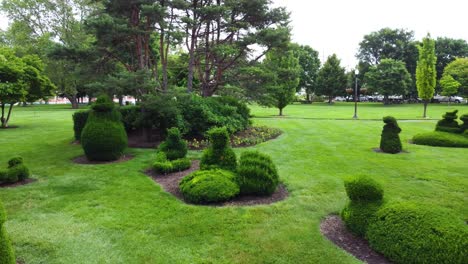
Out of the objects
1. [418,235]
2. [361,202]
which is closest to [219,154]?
[361,202]

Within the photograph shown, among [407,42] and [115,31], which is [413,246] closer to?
[115,31]

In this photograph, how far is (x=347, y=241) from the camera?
4.15 meters

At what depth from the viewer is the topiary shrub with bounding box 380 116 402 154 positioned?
10102mm

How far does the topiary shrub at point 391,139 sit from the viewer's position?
33.1 feet

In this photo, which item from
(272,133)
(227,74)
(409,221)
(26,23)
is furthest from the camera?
(26,23)

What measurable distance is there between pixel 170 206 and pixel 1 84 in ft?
47.9

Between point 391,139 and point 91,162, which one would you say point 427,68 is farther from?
point 91,162

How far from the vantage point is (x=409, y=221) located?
353cm

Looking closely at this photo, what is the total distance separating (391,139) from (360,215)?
7187mm

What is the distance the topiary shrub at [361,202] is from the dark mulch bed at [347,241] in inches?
4.6

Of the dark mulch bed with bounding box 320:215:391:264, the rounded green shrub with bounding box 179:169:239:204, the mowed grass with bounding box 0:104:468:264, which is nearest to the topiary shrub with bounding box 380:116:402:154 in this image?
the mowed grass with bounding box 0:104:468:264

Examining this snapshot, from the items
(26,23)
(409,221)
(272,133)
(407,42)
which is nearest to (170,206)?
(409,221)

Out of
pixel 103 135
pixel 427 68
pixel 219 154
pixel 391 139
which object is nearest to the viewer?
pixel 219 154

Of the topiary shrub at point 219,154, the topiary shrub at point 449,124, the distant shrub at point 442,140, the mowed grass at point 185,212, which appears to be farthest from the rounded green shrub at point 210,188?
the topiary shrub at point 449,124
